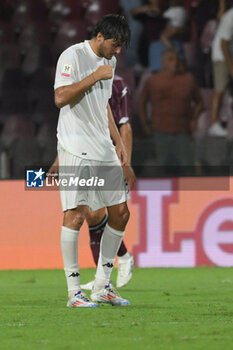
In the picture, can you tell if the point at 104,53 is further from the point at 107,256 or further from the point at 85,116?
the point at 107,256

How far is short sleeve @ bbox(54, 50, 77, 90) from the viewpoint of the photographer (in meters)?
5.29

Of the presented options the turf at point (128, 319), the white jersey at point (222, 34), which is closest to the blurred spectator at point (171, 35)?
the white jersey at point (222, 34)

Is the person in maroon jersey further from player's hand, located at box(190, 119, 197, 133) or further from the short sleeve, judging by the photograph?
player's hand, located at box(190, 119, 197, 133)

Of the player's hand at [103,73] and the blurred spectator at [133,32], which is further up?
the blurred spectator at [133,32]

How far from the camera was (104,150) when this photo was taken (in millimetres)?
5496

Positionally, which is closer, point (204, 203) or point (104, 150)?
point (104, 150)

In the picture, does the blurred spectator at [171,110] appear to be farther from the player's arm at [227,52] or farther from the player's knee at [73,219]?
the player's knee at [73,219]

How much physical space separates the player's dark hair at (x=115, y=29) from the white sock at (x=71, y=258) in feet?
3.90

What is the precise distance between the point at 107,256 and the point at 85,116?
0.91m

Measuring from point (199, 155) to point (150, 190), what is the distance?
912mm

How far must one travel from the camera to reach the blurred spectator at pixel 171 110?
1053 centimetres

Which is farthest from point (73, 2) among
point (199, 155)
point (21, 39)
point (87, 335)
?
point (87, 335)

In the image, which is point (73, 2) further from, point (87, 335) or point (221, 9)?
point (87, 335)

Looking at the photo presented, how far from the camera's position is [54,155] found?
416 inches
